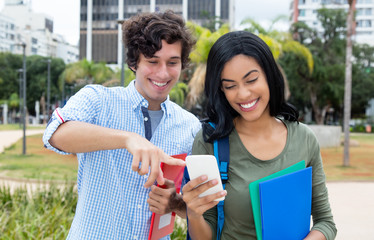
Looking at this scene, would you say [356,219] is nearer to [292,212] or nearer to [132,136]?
[292,212]

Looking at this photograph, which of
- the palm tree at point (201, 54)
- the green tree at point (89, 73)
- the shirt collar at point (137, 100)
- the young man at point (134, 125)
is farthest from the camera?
the green tree at point (89, 73)

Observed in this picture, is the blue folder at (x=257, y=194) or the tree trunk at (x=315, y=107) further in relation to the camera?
the tree trunk at (x=315, y=107)

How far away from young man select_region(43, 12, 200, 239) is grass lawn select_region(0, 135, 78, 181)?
32.0 ft

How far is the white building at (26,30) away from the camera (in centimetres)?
7075

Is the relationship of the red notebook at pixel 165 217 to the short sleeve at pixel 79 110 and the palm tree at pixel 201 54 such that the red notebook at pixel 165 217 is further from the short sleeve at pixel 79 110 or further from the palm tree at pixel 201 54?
the palm tree at pixel 201 54

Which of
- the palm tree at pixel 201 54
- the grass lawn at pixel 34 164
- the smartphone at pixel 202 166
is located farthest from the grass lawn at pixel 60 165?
the smartphone at pixel 202 166

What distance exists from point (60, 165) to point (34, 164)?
109 centimetres

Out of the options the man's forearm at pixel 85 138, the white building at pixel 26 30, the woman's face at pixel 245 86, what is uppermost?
the white building at pixel 26 30

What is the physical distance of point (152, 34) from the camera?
1.87 meters

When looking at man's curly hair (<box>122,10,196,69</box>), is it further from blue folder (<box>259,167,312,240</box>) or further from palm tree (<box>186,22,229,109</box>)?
palm tree (<box>186,22,229,109</box>)

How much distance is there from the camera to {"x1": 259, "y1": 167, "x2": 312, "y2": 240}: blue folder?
1.50 metres

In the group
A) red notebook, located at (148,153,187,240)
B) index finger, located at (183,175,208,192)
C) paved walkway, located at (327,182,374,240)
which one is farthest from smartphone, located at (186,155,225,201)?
paved walkway, located at (327,182,374,240)

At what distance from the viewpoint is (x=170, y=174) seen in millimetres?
1722

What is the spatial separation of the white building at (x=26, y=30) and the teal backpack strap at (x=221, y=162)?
72.4 metres
